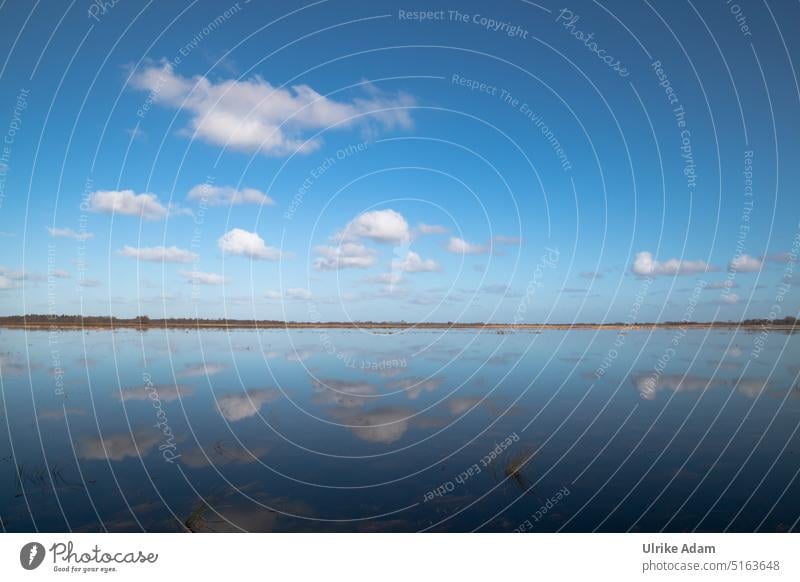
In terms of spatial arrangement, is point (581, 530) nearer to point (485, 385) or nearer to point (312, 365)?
point (485, 385)

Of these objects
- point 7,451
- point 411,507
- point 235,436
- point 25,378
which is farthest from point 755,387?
point 25,378

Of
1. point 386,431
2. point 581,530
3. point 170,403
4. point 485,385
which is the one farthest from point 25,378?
point 581,530

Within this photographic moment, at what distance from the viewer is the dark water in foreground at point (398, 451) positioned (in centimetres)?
1118

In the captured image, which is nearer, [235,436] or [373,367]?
[235,436]

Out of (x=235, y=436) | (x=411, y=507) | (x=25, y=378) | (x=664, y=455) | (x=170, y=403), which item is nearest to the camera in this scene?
(x=411, y=507)

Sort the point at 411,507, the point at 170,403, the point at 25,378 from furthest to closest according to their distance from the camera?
the point at 25,378 → the point at 170,403 → the point at 411,507

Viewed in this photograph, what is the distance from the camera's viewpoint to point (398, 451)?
15.4 m

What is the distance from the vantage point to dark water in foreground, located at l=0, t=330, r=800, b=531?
11180 mm

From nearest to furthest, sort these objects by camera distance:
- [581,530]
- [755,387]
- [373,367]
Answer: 1. [581,530]
2. [755,387]
3. [373,367]

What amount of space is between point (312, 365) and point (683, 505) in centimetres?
2484

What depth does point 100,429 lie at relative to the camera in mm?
17578

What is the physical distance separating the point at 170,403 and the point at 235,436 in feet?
20.6

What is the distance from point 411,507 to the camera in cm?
1146

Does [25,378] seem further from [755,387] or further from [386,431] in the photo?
[755,387]
